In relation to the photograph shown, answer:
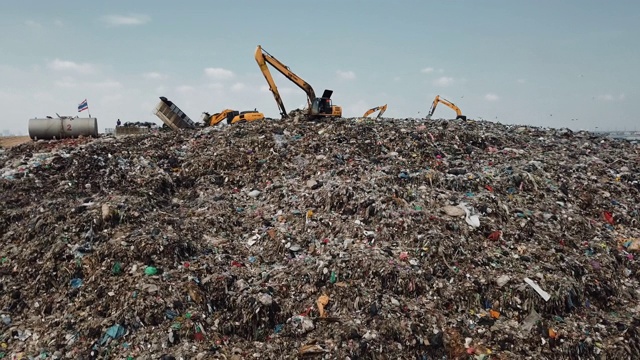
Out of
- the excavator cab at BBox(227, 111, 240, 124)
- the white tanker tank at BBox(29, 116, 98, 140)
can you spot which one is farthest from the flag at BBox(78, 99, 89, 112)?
the excavator cab at BBox(227, 111, 240, 124)

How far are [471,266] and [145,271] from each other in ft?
15.7

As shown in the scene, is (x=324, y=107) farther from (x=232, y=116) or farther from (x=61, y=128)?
(x=61, y=128)

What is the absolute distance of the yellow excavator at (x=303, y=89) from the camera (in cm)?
Answer: 1323

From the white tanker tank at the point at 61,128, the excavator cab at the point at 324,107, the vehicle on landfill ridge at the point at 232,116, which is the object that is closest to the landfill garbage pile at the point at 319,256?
the excavator cab at the point at 324,107

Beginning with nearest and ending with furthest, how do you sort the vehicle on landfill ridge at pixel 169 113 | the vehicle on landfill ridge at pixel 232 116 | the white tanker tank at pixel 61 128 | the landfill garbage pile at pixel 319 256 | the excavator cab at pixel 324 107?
the landfill garbage pile at pixel 319 256, the excavator cab at pixel 324 107, the vehicle on landfill ridge at pixel 232 116, the vehicle on landfill ridge at pixel 169 113, the white tanker tank at pixel 61 128

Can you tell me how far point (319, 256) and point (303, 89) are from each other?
8.98m

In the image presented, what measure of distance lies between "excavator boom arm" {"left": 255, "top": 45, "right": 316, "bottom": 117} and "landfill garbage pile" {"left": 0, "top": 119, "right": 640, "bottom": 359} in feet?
13.9

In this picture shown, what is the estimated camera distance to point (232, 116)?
1586 cm

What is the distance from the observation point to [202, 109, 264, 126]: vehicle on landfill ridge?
14.7 m

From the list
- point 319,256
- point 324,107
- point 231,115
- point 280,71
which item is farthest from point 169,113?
point 319,256

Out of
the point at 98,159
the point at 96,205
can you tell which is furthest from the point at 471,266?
the point at 98,159

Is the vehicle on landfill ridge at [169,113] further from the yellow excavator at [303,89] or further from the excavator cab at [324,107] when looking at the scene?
the excavator cab at [324,107]

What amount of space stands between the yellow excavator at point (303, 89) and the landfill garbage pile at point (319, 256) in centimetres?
313

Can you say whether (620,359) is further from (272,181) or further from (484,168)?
(272,181)
